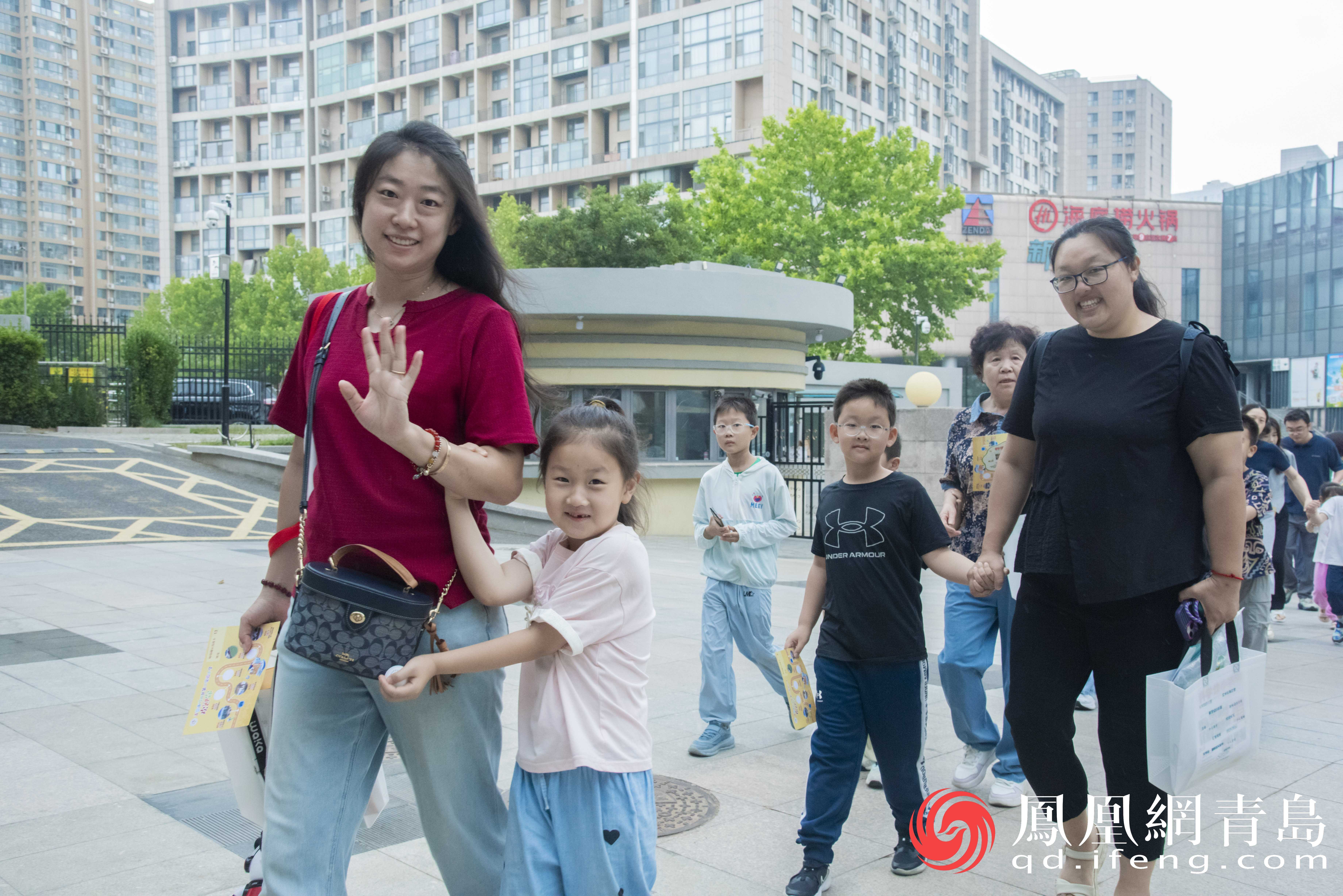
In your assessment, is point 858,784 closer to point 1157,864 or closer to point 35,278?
point 1157,864

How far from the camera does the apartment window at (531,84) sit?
2256 inches

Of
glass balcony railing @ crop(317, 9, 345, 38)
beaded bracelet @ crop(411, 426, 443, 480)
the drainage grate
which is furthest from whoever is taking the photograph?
glass balcony railing @ crop(317, 9, 345, 38)

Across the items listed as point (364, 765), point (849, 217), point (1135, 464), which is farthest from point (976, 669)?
point (849, 217)

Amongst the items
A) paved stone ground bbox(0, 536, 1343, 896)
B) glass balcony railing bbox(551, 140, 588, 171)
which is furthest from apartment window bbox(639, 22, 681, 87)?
paved stone ground bbox(0, 536, 1343, 896)

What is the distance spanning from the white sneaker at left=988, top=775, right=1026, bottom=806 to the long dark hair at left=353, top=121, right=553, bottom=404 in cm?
280

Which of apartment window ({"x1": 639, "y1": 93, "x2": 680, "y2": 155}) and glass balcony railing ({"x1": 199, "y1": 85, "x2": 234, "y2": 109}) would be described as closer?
apartment window ({"x1": 639, "y1": 93, "x2": 680, "y2": 155})

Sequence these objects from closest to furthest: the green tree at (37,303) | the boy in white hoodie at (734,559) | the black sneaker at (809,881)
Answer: the black sneaker at (809,881) < the boy in white hoodie at (734,559) < the green tree at (37,303)

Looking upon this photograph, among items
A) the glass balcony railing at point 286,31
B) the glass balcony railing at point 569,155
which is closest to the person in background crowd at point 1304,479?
the glass balcony railing at point 569,155

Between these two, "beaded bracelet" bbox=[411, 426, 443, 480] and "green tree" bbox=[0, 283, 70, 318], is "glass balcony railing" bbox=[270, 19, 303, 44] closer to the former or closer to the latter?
"green tree" bbox=[0, 283, 70, 318]

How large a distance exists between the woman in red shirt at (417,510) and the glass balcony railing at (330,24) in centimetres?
7041

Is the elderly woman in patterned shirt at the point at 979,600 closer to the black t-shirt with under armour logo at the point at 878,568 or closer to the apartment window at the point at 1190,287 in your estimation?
the black t-shirt with under armour logo at the point at 878,568

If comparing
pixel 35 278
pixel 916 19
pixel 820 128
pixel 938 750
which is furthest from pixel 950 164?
pixel 35 278

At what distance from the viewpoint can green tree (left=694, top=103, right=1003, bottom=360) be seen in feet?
103

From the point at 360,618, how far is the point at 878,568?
193 centimetres
